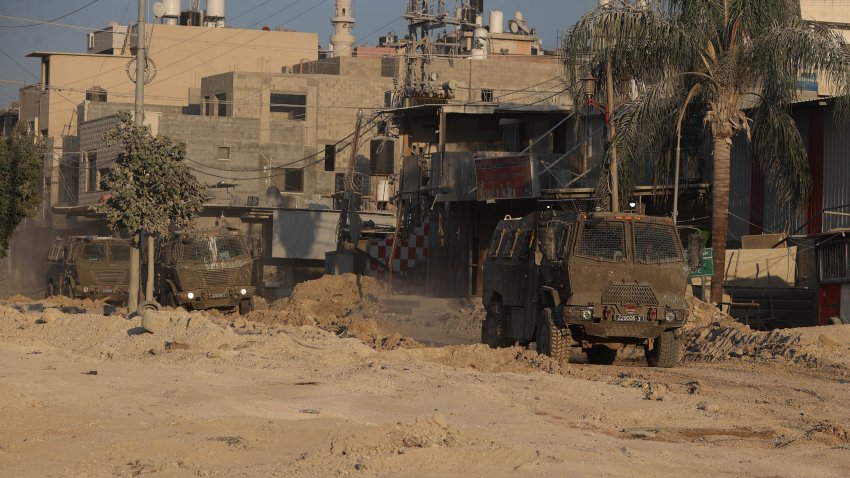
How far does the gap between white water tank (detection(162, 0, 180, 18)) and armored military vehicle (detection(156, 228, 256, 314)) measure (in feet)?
161

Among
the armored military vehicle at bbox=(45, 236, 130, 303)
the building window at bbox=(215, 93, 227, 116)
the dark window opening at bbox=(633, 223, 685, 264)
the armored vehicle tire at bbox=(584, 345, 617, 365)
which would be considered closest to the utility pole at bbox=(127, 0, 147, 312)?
the armored military vehicle at bbox=(45, 236, 130, 303)

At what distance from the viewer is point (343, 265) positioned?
131 feet

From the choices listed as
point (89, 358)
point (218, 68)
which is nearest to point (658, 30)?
point (89, 358)

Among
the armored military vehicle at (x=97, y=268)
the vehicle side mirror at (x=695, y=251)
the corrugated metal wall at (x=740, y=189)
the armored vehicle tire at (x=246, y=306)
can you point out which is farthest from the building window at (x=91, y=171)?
the vehicle side mirror at (x=695, y=251)

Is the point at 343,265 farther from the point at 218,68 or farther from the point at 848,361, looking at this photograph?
the point at 218,68

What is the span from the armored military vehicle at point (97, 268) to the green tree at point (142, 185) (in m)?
8.49

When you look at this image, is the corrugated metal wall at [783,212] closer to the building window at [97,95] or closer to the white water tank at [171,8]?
the building window at [97,95]

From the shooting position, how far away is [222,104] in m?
62.7

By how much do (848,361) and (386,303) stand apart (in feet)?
50.5

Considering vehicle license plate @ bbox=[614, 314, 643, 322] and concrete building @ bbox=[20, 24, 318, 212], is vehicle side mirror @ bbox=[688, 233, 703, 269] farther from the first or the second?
concrete building @ bbox=[20, 24, 318, 212]

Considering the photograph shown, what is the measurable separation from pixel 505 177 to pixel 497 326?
12.4 m

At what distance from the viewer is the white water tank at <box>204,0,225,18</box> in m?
76.4

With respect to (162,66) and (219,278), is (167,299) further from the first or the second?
(162,66)

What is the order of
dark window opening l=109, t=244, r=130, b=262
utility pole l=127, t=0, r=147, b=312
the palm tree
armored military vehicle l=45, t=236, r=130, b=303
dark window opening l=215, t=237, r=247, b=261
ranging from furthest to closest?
dark window opening l=109, t=244, r=130, b=262
armored military vehicle l=45, t=236, r=130, b=303
dark window opening l=215, t=237, r=247, b=261
utility pole l=127, t=0, r=147, b=312
the palm tree
